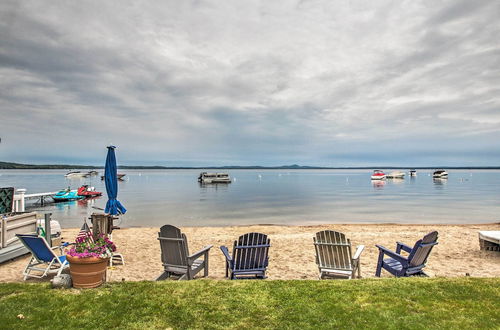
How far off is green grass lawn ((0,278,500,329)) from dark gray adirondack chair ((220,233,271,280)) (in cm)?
57

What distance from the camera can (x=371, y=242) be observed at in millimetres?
11375

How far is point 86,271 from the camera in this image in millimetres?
4836

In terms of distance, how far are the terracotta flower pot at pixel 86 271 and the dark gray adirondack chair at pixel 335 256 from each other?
393 cm

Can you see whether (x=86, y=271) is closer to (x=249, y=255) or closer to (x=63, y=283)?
(x=63, y=283)

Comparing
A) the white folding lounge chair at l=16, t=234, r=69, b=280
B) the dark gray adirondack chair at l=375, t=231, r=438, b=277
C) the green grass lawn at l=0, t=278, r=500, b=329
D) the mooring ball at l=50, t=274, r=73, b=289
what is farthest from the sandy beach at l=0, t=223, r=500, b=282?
the green grass lawn at l=0, t=278, r=500, b=329

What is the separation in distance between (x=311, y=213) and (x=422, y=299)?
20.4 metres

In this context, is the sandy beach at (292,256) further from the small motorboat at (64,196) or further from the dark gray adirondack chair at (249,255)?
the small motorboat at (64,196)

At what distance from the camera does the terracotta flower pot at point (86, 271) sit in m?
4.77

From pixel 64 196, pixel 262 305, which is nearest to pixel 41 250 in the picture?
pixel 262 305

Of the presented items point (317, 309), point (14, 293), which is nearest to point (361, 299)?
point (317, 309)

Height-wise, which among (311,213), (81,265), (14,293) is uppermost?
(81,265)

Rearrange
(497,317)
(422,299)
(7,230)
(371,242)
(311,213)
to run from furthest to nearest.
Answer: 1. (311,213)
2. (371,242)
3. (7,230)
4. (422,299)
5. (497,317)

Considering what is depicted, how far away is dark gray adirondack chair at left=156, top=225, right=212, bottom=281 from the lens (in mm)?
5684

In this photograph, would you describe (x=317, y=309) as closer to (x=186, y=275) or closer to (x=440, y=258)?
(x=186, y=275)
